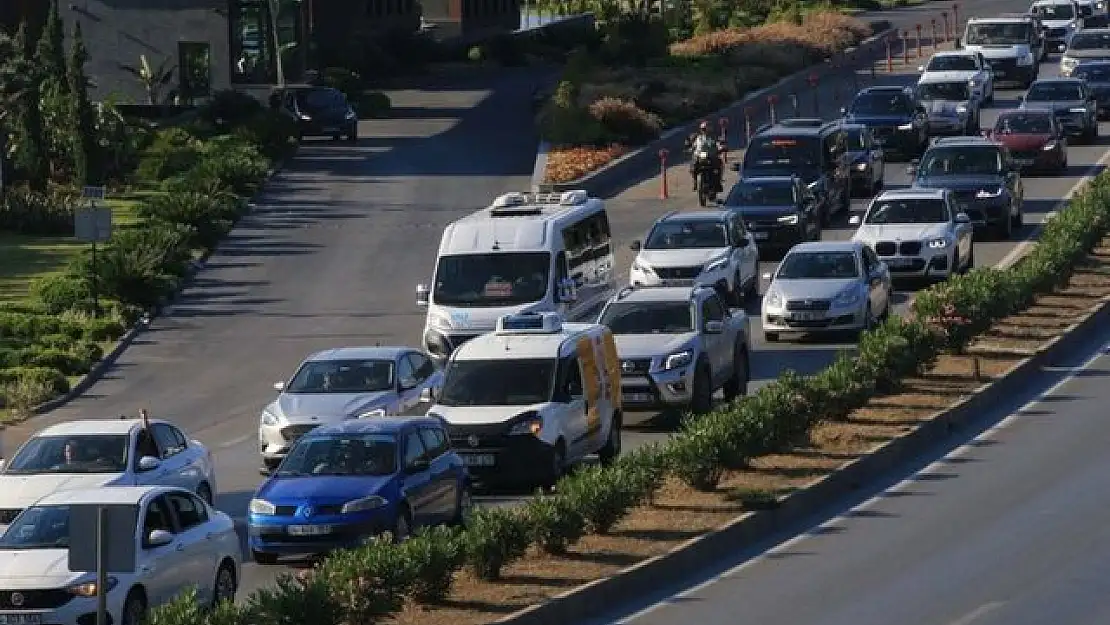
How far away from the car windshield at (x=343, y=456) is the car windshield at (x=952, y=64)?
42079 millimetres

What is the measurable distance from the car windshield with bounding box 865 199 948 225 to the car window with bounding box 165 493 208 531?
2320 cm

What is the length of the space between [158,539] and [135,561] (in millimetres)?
1674

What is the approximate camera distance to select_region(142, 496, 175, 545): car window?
21.3 metres

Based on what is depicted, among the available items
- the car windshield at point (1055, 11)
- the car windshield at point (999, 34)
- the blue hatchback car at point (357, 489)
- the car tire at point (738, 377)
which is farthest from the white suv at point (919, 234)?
the car windshield at point (1055, 11)

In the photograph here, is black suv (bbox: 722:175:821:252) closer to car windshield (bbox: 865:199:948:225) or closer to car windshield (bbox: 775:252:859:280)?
car windshield (bbox: 865:199:948:225)

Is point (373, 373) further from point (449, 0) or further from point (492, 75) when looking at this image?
point (449, 0)

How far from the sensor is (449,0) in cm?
9850

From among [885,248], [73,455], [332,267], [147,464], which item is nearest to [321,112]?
[332,267]

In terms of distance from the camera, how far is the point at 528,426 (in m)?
27.9

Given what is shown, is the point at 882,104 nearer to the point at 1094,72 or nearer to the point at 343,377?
the point at 1094,72

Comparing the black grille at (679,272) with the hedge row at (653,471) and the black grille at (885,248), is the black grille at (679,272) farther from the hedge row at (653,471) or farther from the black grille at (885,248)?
the hedge row at (653,471)

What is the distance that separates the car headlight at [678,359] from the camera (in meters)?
32.1

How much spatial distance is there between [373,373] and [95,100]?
4271cm

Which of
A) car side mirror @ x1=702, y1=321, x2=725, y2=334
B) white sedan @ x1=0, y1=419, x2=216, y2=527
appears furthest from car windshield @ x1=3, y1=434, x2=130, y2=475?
car side mirror @ x1=702, y1=321, x2=725, y2=334
